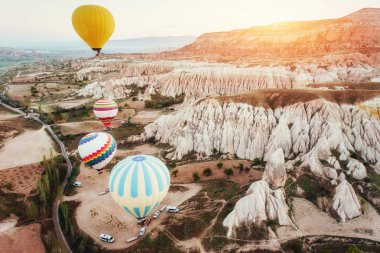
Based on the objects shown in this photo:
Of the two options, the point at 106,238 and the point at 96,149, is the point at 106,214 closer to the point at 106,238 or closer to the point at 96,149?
the point at 106,238

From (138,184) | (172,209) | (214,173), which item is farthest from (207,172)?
(138,184)

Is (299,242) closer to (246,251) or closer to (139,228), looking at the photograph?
(246,251)

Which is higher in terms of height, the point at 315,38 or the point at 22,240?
the point at 315,38

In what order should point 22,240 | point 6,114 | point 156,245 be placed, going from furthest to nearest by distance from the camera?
point 6,114
point 22,240
point 156,245

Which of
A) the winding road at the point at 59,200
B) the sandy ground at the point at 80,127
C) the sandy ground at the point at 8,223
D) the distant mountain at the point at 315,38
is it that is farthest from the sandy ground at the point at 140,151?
the distant mountain at the point at 315,38

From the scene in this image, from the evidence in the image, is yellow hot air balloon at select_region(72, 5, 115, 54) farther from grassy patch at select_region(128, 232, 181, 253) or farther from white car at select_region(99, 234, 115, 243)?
grassy patch at select_region(128, 232, 181, 253)

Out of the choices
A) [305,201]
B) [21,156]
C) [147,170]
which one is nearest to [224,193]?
[305,201]

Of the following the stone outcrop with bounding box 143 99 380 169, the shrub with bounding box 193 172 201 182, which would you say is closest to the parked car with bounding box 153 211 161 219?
the shrub with bounding box 193 172 201 182

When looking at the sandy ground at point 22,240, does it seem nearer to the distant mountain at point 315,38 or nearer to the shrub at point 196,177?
the shrub at point 196,177
